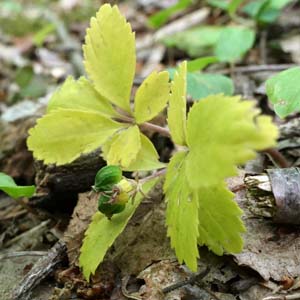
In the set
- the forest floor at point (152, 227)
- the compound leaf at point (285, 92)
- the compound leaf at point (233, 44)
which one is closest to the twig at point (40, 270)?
the forest floor at point (152, 227)

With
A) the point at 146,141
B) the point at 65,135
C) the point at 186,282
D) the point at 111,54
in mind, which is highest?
the point at 111,54

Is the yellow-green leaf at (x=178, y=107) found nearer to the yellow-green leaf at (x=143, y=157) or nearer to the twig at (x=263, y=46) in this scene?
the yellow-green leaf at (x=143, y=157)

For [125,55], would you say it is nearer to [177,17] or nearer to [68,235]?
[68,235]

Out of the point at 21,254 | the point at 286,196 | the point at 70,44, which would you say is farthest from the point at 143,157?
the point at 70,44

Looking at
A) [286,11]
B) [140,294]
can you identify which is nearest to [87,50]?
[140,294]

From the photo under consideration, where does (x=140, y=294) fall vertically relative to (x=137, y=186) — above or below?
below

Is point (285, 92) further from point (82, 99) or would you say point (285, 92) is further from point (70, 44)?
point (70, 44)
